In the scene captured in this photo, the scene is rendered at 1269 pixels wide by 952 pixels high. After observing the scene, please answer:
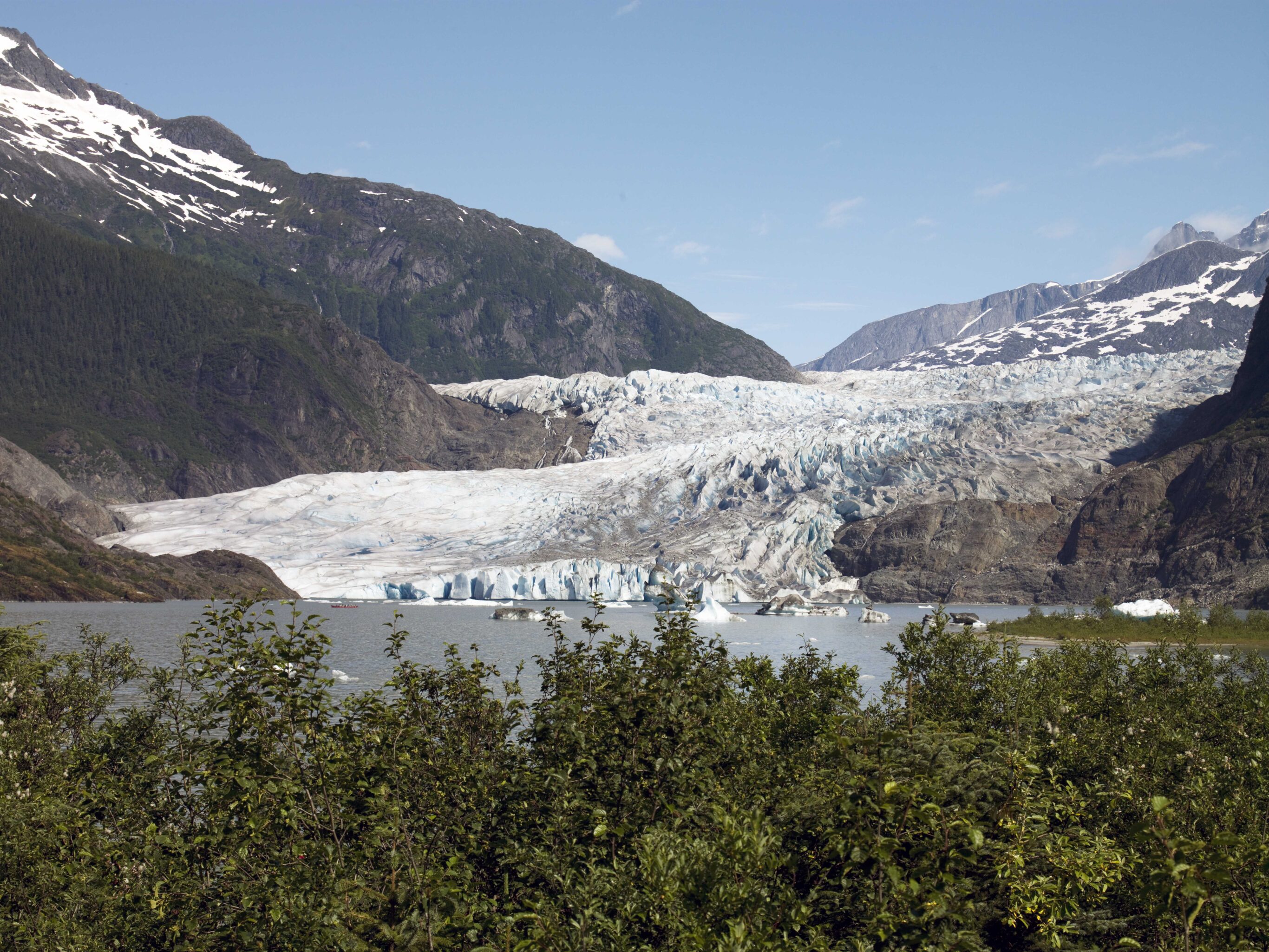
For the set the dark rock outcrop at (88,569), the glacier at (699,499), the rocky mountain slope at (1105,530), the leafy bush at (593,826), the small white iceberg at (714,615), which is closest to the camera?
the leafy bush at (593,826)

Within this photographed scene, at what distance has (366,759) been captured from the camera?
11.7m

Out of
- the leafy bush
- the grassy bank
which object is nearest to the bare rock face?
the grassy bank

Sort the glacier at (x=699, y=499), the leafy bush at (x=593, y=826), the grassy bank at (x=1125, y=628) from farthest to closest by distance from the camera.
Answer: the glacier at (x=699, y=499), the grassy bank at (x=1125, y=628), the leafy bush at (x=593, y=826)

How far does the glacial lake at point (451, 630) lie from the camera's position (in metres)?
57.4

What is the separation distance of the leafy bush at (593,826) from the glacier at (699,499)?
10180 centimetres

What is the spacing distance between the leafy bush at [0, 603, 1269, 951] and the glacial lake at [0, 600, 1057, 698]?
87.3 ft

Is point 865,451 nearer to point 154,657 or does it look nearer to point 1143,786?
point 154,657

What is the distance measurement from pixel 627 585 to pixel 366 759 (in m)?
109

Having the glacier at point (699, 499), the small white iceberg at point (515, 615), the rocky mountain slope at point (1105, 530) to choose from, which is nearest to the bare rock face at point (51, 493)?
the glacier at point (699, 499)

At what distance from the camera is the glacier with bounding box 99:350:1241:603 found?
12662cm

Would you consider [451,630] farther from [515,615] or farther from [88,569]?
[88,569]

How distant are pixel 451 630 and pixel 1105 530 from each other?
9350 cm

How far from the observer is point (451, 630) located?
84.4 m

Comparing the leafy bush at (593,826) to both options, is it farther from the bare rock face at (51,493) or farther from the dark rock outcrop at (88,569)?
the bare rock face at (51,493)
